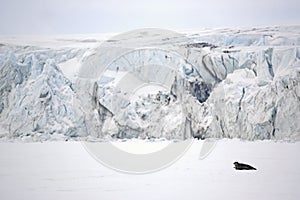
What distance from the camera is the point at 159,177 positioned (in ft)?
27.5

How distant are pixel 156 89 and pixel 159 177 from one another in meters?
6.62

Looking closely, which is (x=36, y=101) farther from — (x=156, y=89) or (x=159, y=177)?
(x=159, y=177)

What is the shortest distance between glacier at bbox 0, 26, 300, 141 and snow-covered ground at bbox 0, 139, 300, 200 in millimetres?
2204

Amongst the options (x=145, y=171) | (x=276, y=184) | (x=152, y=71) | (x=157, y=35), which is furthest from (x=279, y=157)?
(x=157, y=35)

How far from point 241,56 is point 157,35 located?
3.76m

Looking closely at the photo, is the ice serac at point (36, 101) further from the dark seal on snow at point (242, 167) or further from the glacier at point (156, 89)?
the dark seal on snow at point (242, 167)

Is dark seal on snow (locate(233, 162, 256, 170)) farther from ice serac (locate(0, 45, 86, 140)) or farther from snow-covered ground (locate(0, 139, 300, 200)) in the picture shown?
ice serac (locate(0, 45, 86, 140))

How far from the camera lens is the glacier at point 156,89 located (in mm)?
13539

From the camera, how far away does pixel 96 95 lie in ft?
48.4

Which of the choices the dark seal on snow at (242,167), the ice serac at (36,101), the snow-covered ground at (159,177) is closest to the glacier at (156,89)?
the ice serac at (36,101)

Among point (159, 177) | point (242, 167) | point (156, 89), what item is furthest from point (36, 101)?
point (242, 167)

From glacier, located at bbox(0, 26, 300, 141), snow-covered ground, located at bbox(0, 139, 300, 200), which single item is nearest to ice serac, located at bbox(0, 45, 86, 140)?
glacier, located at bbox(0, 26, 300, 141)

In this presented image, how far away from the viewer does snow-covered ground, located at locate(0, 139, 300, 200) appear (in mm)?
7078

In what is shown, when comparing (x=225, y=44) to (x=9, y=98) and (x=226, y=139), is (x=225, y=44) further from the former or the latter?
(x=9, y=98)
